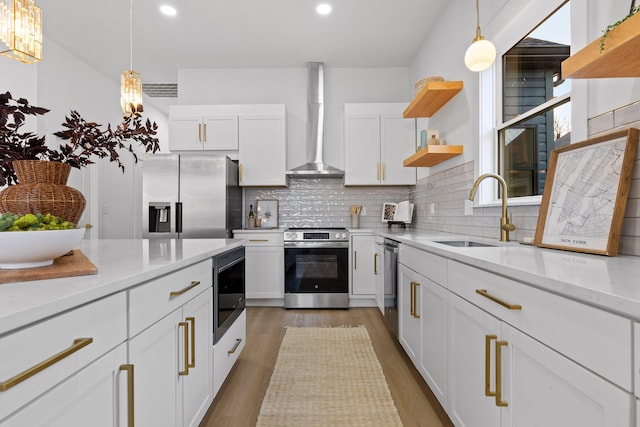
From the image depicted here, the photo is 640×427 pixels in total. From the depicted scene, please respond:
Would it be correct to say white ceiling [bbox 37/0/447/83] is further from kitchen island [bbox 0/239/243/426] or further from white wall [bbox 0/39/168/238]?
kitchen island [bbox 0/239/243/426]

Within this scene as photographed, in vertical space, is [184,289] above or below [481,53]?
below

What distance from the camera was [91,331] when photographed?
79cm

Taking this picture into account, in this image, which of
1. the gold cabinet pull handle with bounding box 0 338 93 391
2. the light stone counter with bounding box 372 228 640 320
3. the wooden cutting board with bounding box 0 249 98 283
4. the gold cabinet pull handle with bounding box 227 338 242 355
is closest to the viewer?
the gold cabinet pull handle with bounding box 0 338 93 391

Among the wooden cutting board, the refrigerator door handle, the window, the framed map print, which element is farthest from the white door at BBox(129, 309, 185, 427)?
the refrigerator door handle

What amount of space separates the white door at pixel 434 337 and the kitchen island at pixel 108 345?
1.16 meters

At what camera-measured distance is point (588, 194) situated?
138 cm

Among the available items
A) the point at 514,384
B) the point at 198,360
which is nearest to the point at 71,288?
the point at 198,360

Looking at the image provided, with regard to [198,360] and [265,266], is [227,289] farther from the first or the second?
[265,266]

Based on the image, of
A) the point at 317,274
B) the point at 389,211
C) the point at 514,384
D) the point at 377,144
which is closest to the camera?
the point at 514,384

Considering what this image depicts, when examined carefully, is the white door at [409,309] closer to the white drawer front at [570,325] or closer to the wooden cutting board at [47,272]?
the white drawer front at [570,325]

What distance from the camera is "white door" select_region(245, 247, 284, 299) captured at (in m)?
3.84

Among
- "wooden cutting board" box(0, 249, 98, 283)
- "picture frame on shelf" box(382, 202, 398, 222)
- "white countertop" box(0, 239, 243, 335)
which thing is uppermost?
"picture frame on shelf" box(382, 202, 398, 222)

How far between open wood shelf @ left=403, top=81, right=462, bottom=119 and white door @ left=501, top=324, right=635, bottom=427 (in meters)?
2.20

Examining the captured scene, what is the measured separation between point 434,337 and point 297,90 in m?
3.57
